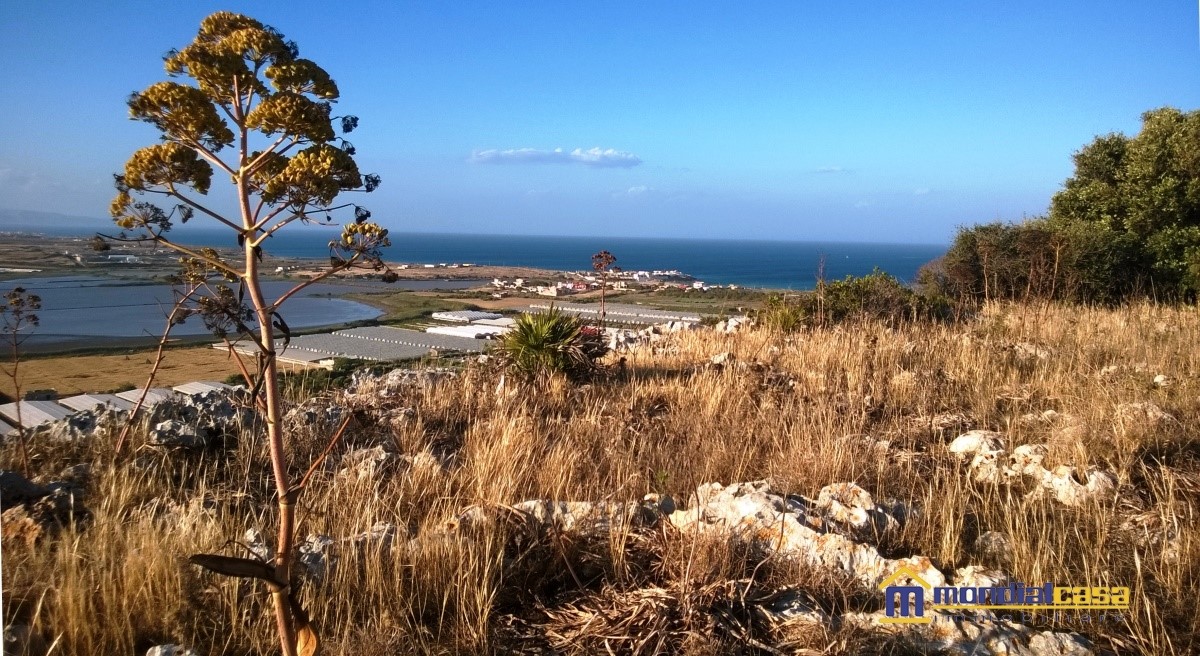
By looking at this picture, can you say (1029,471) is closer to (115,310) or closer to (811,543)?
(811,543)

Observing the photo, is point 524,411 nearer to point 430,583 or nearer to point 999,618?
point 430,583

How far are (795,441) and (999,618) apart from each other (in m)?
1.74

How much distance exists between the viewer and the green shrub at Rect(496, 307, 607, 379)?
768 centimetres

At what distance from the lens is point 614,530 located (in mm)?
2908

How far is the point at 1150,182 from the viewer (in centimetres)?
1372

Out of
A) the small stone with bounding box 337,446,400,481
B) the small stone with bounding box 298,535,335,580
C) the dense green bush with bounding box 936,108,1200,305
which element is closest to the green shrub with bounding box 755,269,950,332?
the dense green bush with bounding box 936,108,1200,305

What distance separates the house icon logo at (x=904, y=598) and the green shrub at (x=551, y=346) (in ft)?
16.1

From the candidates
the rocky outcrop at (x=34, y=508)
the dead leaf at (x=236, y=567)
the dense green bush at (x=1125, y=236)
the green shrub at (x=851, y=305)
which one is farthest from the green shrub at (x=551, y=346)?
the dense green bush at (x=1125, y=236)

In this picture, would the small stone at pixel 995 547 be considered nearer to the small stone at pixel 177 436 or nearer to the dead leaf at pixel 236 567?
the dead leaf at pixel 236 567

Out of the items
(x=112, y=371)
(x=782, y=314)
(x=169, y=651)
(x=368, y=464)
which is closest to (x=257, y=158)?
(x=169, y=651)

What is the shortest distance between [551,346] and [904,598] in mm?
5482

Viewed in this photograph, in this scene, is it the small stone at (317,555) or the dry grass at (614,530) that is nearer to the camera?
the dry grass at (614,530)

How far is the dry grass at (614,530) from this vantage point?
2.41 meters

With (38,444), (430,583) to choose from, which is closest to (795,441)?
(430,583)
